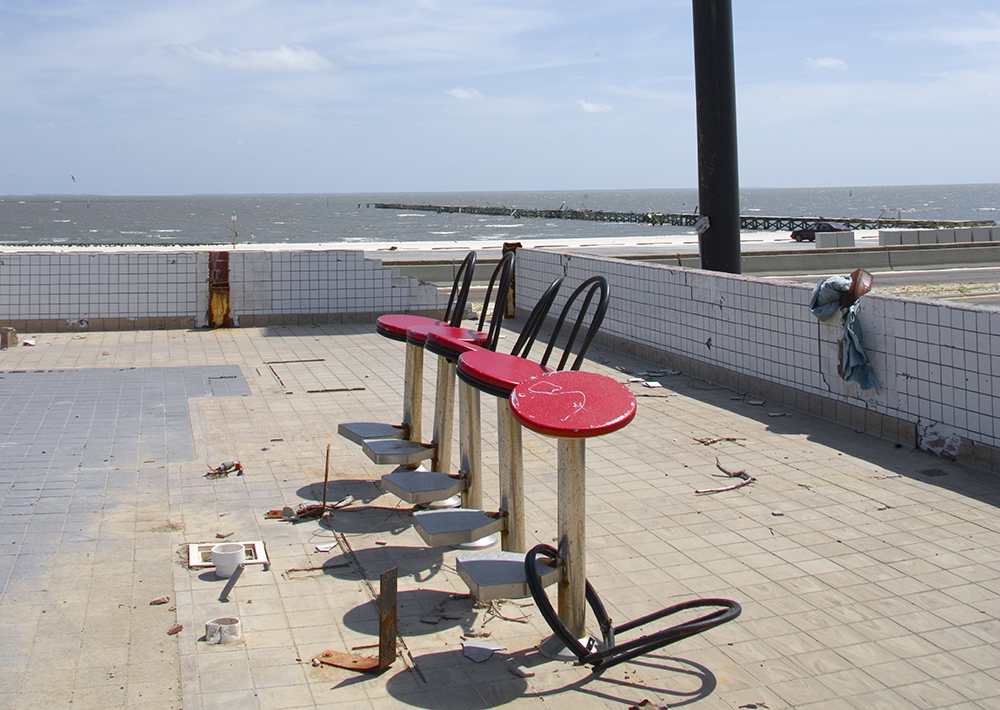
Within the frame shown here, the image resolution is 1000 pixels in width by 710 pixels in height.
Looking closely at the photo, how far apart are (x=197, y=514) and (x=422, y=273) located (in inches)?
536

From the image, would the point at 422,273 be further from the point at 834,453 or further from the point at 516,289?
the point at 834,453

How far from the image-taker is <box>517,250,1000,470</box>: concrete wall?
6840 millimetres

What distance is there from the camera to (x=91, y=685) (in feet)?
12.4

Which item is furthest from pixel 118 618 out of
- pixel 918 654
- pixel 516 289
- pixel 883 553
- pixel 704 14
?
pixel 516 289

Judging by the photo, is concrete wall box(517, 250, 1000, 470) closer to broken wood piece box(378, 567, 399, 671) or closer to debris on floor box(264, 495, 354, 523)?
debris on floor box(264, 495, 354, 523)

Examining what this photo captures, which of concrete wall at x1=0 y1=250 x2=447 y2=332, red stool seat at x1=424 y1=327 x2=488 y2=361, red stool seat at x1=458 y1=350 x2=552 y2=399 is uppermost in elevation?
concrete wall at x1=0 y1=250 x2=447 y2=332

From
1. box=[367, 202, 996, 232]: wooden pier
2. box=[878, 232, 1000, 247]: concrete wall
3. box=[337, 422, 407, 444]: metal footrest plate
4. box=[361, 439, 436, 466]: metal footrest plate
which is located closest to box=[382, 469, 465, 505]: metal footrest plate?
box=[361, 439, 436, 466]: metal footrest plate

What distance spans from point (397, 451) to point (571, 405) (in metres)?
2.36

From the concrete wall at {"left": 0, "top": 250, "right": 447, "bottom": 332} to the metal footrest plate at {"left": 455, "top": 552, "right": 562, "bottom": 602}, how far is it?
10.6 m

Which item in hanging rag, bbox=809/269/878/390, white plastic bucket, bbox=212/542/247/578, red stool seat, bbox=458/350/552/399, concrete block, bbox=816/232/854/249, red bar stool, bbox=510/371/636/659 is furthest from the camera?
concrete block, bbox=816/232/854/249

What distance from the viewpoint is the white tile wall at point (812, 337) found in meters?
6.82

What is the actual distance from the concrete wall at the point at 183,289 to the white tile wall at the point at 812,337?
3.60 metres

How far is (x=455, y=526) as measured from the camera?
481 centimetres

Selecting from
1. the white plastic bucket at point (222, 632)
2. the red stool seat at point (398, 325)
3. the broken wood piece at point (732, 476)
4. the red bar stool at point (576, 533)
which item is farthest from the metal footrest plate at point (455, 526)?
the broken wood piece at point (732, 476)
